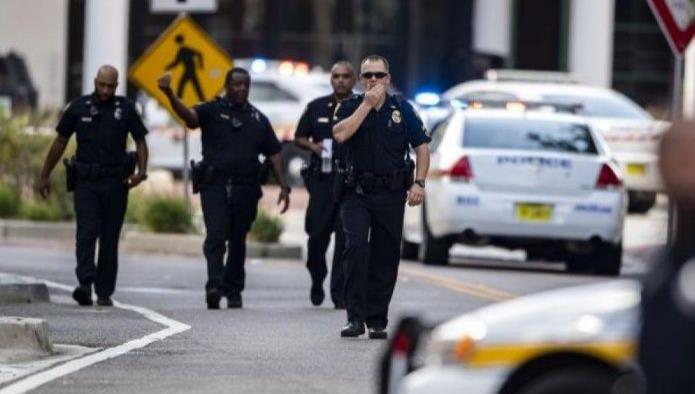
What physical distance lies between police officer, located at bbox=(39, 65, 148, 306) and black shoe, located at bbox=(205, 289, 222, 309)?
73cm

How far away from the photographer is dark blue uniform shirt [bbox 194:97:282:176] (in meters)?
15.7

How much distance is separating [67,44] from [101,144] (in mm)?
28998

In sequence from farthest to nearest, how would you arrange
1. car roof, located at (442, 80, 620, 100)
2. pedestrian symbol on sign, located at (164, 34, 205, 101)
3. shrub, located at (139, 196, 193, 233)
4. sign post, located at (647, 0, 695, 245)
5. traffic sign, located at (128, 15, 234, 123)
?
car roof, located at (442, 80, 620, 100)
shrub, located at (139, 196, 193, 233)
pedestrian symbol on sign, located at (164, 34, 205, 101)
traffic sign, located at (128, 15, 234, 123)
sign post, located at (647, 0, 695, 245)

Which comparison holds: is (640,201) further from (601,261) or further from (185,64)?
(185,64)

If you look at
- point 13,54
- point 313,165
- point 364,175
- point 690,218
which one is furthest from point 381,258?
point 13,54

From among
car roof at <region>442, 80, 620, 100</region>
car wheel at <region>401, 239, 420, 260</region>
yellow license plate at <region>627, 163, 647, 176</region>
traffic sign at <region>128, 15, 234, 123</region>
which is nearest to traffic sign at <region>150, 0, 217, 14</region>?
traffic sign at <region>128, 15, 234, 123</region>

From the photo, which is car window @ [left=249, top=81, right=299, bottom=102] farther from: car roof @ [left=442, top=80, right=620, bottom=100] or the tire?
the tire

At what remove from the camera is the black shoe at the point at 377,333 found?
1346cm

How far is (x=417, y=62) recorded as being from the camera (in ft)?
149

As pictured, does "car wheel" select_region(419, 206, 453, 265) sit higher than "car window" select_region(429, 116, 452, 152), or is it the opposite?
"car window" select_region(429, 116, 452, 152)

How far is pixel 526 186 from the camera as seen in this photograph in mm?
20453

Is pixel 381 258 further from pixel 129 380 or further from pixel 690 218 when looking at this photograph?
pixel 690 218

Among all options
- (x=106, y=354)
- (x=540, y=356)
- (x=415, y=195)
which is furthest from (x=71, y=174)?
(x=540, y=356)

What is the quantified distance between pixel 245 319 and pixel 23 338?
286 cm
